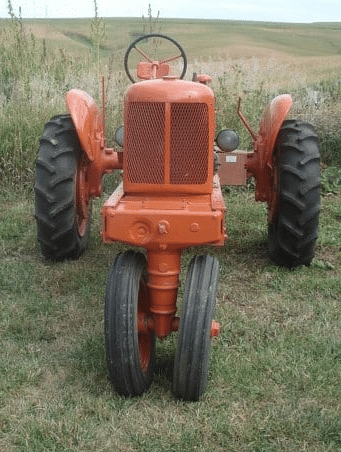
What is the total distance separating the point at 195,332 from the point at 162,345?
2.51 ft

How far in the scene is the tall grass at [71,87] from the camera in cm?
725

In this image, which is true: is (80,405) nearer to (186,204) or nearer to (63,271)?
(186,204)

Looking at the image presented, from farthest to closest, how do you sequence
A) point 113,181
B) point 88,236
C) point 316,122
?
1. point 316,122
2. point 113,181
3. point 88,236

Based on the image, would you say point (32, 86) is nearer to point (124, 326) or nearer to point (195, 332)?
point (124, 326)

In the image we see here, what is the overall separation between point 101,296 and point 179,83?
167 centimetres

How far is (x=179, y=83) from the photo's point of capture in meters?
3.54

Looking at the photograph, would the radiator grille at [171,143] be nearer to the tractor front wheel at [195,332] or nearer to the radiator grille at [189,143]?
the radiator grille at [189,143]

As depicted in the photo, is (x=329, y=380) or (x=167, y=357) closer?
(x=329, y=380)

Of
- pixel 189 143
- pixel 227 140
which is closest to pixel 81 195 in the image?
pixel 227 140

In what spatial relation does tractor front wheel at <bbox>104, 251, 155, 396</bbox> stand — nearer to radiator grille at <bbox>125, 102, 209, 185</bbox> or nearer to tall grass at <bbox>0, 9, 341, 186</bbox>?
radiator grille at <bbox>125, 102, 209, 185</bbox>

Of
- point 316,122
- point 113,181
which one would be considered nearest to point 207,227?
point 113,181

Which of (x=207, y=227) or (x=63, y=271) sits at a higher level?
(x=207, y=227)

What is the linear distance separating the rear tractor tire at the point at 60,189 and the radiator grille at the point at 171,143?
1237 mm

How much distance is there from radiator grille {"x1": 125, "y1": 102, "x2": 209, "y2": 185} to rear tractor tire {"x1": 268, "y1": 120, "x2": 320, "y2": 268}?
4.03ft
